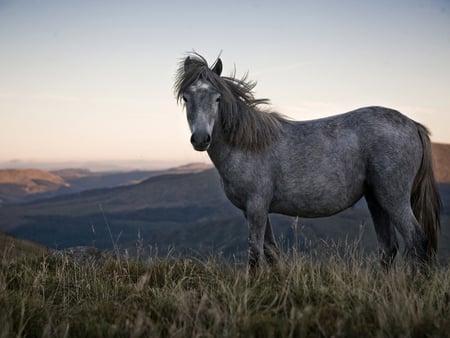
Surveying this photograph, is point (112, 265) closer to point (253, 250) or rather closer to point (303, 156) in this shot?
point (253, 250)

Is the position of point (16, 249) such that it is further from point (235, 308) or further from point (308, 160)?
point (235, 308)

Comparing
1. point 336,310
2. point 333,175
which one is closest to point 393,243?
point 333,175

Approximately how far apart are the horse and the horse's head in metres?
0.01

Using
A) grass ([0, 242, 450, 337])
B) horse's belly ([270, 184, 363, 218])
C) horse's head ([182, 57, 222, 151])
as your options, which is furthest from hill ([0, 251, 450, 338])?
horse's head ([182, 57, 222, 151])

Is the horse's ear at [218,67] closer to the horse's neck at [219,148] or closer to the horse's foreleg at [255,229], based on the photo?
the horse's neck at [219,148]

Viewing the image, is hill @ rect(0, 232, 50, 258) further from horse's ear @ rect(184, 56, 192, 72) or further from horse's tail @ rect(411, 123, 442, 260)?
horse's tail @ rect(411, 123, 442, 260)

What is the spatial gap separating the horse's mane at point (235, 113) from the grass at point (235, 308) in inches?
68.3

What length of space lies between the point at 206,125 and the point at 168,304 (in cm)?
239

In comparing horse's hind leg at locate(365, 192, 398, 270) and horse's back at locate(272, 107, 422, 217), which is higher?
horse's back at locate(272, 107, 422, 217)

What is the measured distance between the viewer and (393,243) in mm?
6555

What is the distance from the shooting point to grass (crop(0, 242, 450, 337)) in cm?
324

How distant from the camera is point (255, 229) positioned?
564cm

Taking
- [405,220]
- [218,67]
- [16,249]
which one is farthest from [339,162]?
[16,249]

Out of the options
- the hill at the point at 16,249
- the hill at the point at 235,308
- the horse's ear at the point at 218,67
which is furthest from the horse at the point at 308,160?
the hill at the point at 16,249
